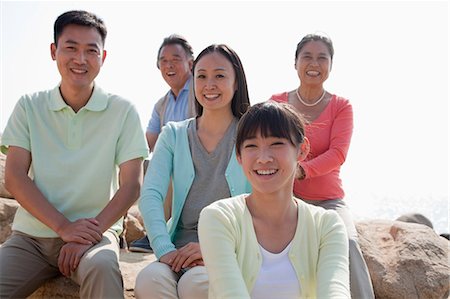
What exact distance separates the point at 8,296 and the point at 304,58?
257 cm

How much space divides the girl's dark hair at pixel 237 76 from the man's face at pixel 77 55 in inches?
24.9

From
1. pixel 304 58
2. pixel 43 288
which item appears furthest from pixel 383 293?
pixel 43 288

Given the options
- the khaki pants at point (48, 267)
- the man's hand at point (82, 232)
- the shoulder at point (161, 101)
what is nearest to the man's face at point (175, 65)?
the shoulder at point (161, 101)

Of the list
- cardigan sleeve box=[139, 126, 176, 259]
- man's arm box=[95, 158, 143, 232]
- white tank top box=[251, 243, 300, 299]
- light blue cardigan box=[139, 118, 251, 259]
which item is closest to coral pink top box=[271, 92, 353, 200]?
light blue cardigan box=[139, 118, 251, 259]

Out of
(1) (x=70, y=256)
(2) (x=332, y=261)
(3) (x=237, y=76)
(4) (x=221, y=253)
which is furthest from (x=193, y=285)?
(3) (x=237, y=76)

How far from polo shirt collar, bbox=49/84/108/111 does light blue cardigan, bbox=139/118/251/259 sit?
432mm

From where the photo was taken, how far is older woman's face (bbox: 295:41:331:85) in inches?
160

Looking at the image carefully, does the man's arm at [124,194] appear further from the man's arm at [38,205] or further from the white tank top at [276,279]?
the white tank top at [276,279]

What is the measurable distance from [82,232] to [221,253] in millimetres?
973

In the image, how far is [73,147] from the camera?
10.7 feet

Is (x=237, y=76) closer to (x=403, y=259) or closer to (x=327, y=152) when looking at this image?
(x=327, y=152)

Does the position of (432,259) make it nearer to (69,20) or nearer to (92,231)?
(92,231)

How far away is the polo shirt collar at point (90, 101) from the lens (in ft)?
10.8

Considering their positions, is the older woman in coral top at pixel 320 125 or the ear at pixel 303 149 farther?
the older woman in coral top at pixel 320 125
